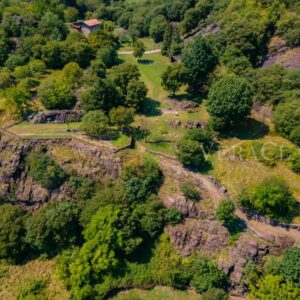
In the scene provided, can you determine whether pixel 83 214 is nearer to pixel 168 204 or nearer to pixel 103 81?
pixel 168 204

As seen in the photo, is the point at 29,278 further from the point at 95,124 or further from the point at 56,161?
the point at 95,124

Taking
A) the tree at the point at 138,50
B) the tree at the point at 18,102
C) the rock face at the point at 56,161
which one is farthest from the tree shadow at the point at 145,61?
the rock face at the point at 56,161

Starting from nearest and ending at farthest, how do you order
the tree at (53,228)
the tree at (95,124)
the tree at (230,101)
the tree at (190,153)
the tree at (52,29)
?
1. the tree at (53,228)
2. the tree at (190,153)
3. the tree at (230,101)
4. the tree at (95,124)
5. the tree at (52,29)

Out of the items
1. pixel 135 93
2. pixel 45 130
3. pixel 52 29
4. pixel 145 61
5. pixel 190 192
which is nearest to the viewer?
pixel 190 192

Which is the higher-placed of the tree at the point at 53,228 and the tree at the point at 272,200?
the tree at the point at 272,200

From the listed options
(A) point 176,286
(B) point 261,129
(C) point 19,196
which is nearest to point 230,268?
(A) point 176,286

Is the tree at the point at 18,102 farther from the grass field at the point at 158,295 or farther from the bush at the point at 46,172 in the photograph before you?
the grass field at the point at 158,295

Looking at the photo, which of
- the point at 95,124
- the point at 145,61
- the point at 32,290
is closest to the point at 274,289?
the point at 32,290
